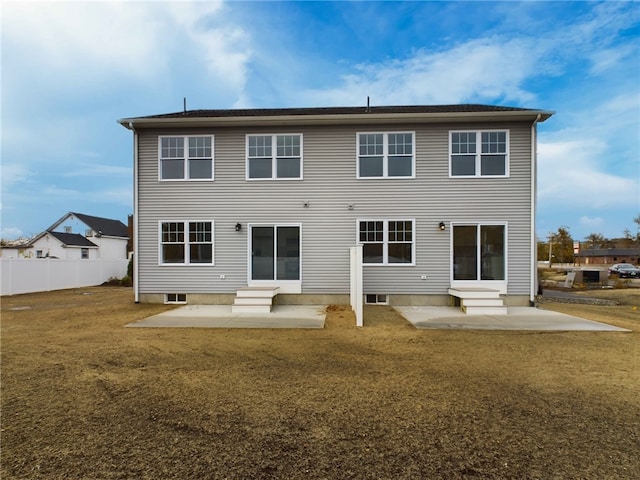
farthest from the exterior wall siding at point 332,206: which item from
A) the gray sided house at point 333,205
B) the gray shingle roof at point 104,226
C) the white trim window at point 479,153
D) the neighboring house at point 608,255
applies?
the neighboring house at point 608,255

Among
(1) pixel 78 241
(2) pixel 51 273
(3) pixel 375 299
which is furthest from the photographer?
(1) pixel 78 241

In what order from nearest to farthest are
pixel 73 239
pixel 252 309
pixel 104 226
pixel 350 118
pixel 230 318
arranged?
pixel 230 318
pixel 252 309
pixel 350 118
pixel 73 239
pixel 104 226

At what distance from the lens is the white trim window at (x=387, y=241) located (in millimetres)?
10273

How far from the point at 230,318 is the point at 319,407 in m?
5.32

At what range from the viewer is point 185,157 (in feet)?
34.8

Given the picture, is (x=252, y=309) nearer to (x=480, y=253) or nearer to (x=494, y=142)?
(x=480, y=253)

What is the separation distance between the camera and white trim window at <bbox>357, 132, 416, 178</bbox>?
33.8 ft

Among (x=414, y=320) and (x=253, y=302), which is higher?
(x=253, y=302)

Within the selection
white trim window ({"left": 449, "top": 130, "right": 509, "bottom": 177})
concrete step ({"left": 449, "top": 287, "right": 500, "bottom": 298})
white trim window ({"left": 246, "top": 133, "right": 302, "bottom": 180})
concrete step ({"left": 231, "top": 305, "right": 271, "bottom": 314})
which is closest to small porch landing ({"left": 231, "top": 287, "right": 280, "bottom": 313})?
concrete step ({"left": 231, "top": 305, "right": 271, "bottom": 314})

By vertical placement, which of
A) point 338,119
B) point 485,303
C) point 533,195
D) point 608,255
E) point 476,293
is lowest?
point 608,255

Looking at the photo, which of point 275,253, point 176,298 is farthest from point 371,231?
point 176,298

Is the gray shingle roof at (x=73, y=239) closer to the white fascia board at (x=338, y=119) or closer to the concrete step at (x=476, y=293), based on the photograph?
the white fascia board at (x=338, y=119)

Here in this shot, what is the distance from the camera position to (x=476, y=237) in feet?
33.4

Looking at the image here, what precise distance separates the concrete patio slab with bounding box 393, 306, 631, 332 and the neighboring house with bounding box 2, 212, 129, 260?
3045 cm
